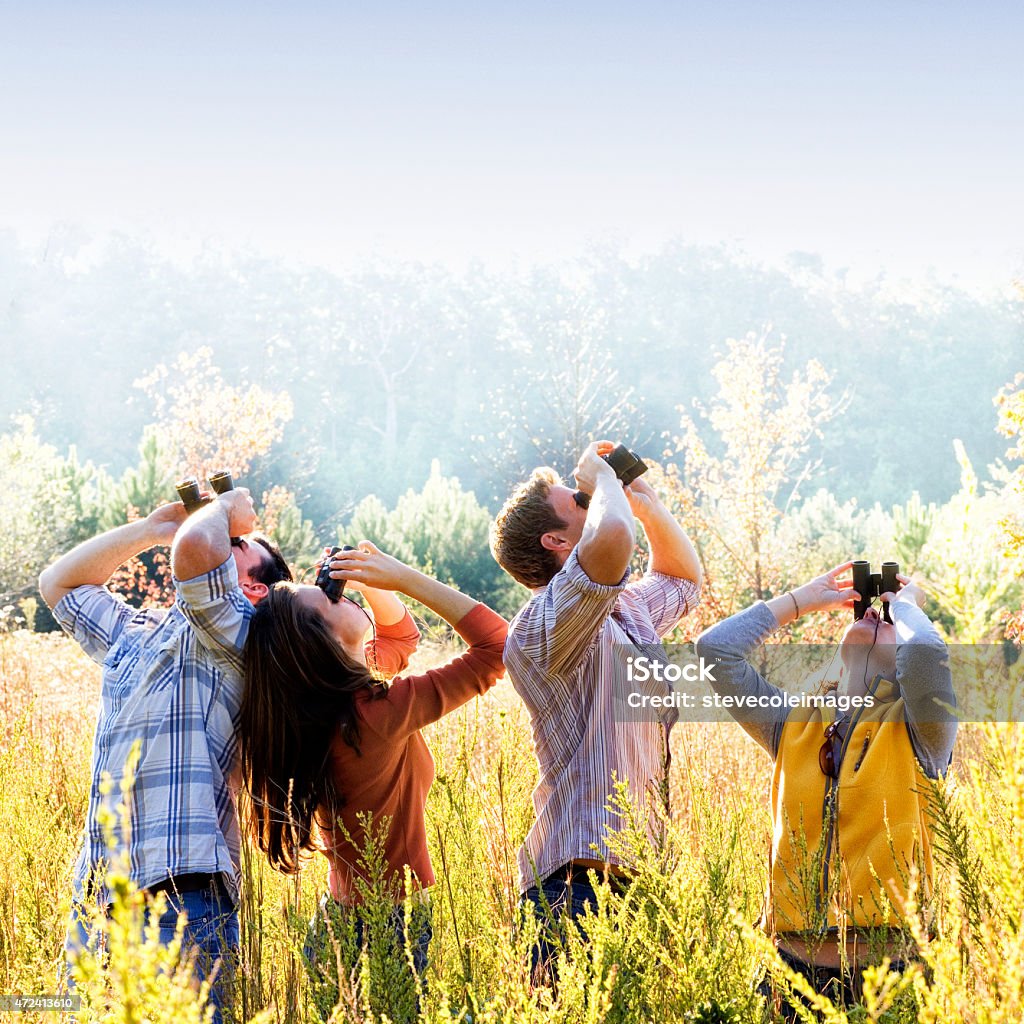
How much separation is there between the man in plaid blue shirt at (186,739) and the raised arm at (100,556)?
14 cm

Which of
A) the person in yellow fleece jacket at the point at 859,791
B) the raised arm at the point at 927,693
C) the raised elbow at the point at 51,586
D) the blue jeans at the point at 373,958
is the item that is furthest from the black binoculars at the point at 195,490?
the raised arm at the point at 927,693

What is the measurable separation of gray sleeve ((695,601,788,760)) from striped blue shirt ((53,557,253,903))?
3.12ft

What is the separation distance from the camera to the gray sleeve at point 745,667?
2.13 metres

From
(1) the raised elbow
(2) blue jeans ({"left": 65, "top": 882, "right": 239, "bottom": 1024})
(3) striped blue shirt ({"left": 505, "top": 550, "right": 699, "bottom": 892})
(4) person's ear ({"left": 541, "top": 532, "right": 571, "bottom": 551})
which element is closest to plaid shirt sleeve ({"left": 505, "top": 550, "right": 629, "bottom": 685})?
(3) striped blue shirt ({"left": 505, "top": 550, "right": 699, "bottom": 892})

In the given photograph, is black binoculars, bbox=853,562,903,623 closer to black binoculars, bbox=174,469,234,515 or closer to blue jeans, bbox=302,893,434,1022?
blue jeans, bbox=302,893,434,1022

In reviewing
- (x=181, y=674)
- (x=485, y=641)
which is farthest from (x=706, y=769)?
(x=181, y=674)

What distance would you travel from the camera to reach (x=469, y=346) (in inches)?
2132

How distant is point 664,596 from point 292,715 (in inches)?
39.5

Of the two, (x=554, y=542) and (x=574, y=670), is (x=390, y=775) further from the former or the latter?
(x=554, y=542)

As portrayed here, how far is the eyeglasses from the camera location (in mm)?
1944

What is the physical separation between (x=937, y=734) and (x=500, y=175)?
63166mm

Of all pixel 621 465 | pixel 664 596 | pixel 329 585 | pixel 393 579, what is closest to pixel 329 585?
pixel 329 585

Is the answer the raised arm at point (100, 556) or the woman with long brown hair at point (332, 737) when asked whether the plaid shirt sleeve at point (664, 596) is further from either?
the raised arm at point (100, 556)

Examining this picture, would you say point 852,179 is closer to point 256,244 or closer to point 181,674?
point 256,244
